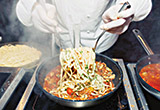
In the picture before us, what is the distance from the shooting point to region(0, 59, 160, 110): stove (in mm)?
1253

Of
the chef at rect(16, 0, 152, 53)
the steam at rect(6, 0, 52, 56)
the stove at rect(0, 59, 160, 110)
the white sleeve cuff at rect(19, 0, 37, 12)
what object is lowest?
the stove at rect(0, 59, 160, 110)

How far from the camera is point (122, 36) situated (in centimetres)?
294

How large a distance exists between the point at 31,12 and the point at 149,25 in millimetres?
2298

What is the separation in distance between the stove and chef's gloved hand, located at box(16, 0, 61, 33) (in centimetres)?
66

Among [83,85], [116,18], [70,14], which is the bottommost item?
[83,85]

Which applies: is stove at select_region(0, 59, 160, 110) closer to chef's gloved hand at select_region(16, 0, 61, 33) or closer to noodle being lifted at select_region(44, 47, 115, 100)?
noodle being lifted at select_region(44, 47, 115, 100)

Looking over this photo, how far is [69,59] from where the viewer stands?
1.39 meters

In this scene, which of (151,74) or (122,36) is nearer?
(151,74)

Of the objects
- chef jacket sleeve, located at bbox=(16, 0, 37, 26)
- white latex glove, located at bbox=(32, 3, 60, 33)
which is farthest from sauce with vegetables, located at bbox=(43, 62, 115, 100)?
chef jacket sleeve, located at bbox=(16, 0, 37, 26)

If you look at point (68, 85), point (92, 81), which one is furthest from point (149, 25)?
point (68, 85)

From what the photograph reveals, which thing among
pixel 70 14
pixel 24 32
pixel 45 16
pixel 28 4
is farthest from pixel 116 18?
pixel 24 32

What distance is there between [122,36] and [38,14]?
188cm

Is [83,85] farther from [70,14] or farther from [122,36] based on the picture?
[122,36]

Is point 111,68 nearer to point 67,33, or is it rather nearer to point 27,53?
point 67,33
